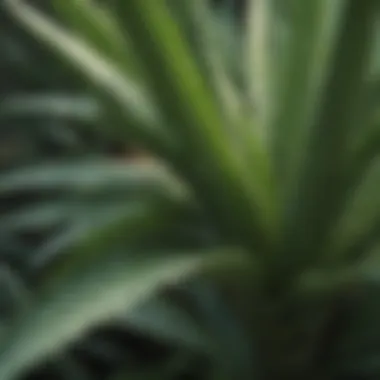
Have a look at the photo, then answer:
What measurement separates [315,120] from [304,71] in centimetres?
6

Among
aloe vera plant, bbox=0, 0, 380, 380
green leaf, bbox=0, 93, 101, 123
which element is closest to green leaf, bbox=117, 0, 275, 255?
aloe vera plant, bbox=0, 0, 380, 380

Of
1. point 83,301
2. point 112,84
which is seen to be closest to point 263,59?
point 112,84

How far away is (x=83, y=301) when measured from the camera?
460 millimetres

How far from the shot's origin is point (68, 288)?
479 millimetres

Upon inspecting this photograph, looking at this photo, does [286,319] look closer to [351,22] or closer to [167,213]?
[167,213]

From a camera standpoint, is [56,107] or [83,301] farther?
[56,107]

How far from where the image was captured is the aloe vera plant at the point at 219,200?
467 millimetres

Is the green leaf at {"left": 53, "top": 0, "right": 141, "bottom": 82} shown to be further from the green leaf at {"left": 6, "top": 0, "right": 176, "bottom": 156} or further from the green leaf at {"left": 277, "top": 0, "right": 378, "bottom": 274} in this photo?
the green leaf at {"left": 277, "top": 0, "right": 378, "bottom": 274}

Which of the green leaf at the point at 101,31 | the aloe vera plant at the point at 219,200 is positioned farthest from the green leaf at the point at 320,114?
the green leaf at the point at 101,31

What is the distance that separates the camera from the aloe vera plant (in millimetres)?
467

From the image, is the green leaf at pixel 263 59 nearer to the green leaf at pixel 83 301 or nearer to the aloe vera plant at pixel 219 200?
the aloe vera plant at pixel 219 200

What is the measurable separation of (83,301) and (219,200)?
13 cm

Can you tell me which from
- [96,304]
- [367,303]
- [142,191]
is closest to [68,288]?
[96,304]

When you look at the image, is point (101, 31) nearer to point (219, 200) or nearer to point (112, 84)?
point (112, 84)
